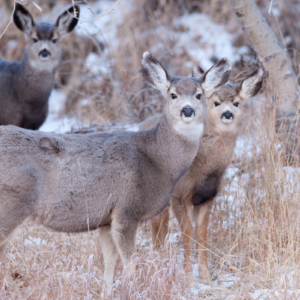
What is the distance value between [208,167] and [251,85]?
1.03m

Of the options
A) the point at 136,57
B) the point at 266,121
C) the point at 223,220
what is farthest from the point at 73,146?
the point at 136,57

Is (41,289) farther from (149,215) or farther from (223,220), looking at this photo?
(223,220)

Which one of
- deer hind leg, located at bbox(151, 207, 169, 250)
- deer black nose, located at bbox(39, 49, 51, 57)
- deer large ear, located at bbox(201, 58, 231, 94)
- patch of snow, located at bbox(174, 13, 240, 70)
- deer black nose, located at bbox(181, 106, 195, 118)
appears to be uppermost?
deer large ear, located at bbox(201, 58, 231, 94)

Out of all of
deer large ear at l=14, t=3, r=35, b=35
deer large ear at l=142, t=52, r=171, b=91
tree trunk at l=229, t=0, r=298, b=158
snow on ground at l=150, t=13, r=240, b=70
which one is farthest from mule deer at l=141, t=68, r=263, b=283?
snow on ground at l=150, t=13, r=240, b=70

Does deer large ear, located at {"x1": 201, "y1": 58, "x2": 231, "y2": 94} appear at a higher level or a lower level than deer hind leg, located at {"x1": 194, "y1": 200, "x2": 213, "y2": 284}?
higher

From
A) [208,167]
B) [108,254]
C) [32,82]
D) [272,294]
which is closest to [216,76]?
[208,167]

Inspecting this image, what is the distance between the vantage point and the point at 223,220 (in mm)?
5977

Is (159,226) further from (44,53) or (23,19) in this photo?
(23,19)

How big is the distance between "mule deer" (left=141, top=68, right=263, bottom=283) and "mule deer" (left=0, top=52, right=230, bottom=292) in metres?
0.68

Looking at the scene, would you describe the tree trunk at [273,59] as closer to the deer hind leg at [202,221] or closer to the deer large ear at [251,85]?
the deer large ear at [251,85]

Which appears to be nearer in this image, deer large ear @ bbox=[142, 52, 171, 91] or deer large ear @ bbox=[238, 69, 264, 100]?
deer large ear @ bbox=[142, 52, 171, 91]

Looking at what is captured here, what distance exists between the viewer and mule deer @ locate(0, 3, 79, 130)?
7129 mm

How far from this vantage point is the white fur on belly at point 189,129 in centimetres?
471

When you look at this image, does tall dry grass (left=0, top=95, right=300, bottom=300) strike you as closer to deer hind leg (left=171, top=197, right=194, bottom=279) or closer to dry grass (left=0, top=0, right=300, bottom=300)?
dry grass (left=0, top=0, right=300, bottom=300)
